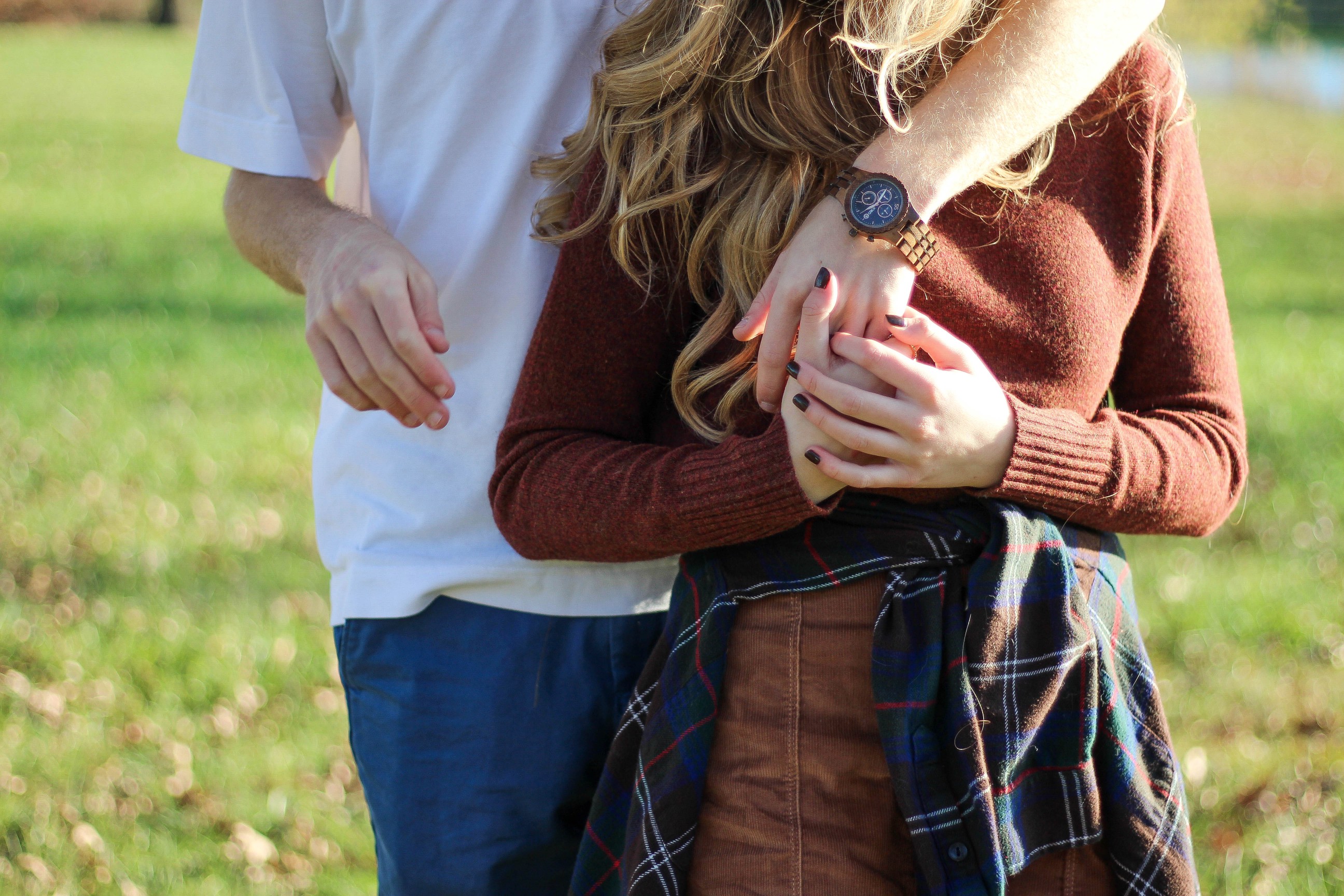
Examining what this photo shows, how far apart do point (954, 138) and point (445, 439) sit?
87 centimetres

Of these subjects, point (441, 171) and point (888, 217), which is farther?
point (441, 171)

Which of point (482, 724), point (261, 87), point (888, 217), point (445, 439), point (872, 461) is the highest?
point (888, 217)

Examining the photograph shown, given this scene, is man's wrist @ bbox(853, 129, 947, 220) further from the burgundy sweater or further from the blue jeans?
the blue jeans

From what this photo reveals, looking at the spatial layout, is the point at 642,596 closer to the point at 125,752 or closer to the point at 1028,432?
the point at 1028,432

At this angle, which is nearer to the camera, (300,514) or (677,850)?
(677,850)

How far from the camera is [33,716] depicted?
12.0ft

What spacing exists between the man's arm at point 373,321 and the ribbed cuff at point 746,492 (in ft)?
1.12

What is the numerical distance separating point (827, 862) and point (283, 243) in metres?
1.16

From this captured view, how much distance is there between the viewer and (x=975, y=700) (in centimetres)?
140

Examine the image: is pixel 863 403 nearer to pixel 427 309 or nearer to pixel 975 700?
pixel 975 700

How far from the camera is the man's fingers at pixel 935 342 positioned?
4.49ft

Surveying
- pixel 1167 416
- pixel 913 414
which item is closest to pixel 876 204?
pixel 913 414

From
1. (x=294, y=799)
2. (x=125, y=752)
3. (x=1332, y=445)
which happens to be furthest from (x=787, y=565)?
(x=1332, y=445)

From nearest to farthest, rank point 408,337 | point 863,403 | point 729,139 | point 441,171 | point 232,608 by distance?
1. point 863,403
2. point 408,337
3. point 729,139
4. point 441,171
5. point 232,608
